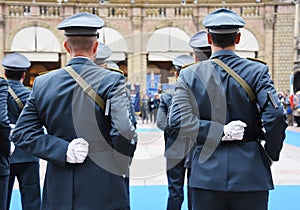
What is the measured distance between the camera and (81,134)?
2.46m

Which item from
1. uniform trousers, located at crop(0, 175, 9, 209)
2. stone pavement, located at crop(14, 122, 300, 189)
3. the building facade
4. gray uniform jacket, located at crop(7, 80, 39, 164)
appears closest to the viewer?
uniform trousers, located at crop(0, 175, 9, 209)

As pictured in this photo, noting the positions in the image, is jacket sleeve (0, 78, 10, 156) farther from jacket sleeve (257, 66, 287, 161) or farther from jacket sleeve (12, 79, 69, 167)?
jacket sleeve (257, 66, 287, 161)

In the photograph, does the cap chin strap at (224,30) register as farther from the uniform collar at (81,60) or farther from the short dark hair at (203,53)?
the short dark hair at (203,53)

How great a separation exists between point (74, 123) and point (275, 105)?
1.28 meters

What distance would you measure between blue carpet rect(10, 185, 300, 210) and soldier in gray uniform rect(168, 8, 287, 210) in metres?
2.77

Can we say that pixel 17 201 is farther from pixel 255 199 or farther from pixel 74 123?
pixel 255 199

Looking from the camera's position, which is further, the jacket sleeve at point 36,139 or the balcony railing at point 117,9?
the balcony railing at point 117,9

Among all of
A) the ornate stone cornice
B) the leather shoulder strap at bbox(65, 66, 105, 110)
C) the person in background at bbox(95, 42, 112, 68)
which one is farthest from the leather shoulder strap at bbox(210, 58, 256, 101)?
the ornate stone cornice

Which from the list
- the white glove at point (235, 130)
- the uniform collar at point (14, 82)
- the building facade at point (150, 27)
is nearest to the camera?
the white glove at point (235, 130)

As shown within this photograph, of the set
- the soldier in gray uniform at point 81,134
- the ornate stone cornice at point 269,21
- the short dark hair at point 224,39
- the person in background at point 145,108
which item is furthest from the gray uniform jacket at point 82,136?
the ornate stone cornice at point 269,21

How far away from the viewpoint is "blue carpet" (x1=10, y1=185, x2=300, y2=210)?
5.28 m

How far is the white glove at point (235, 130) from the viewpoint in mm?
2496

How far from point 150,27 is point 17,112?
Answer: 62.6 ft

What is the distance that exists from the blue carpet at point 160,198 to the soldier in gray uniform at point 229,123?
2774mm
